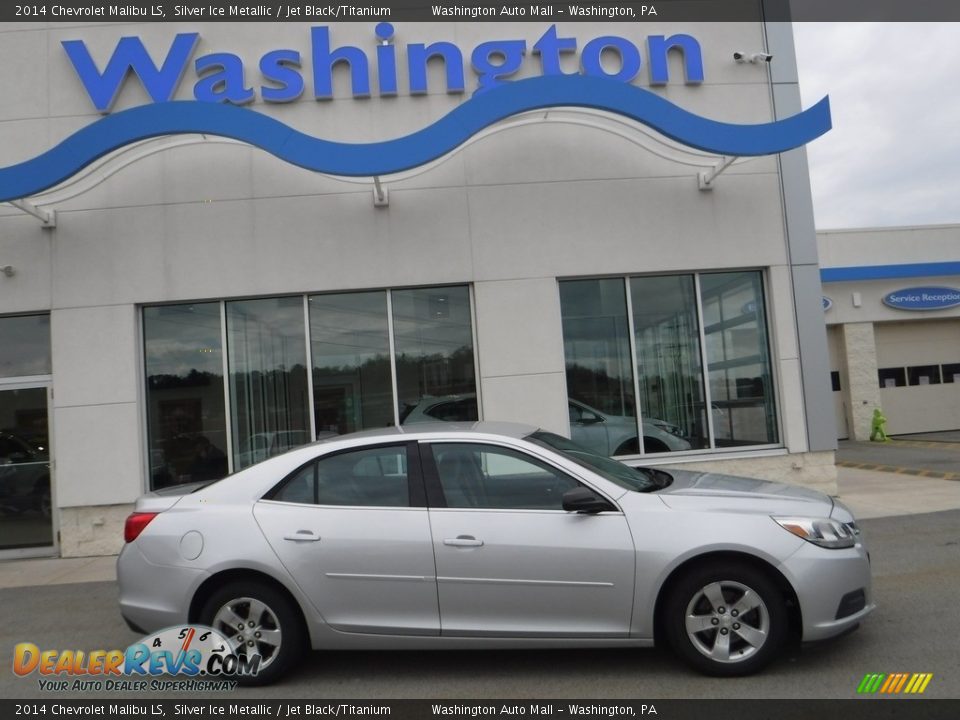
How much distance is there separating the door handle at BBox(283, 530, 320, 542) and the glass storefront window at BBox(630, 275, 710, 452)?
6.32 m

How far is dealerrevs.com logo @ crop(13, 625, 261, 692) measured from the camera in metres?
4.37

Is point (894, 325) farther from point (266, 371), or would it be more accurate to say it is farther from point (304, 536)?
point (304, 536)

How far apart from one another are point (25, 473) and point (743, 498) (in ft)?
29.0

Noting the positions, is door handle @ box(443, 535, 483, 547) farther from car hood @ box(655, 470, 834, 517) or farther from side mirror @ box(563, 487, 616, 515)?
car hood @ box(655, 470, 834, 517)

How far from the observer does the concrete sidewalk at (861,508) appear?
315 inches

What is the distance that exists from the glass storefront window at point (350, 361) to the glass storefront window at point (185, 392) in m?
1.28

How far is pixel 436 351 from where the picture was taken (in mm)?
9570

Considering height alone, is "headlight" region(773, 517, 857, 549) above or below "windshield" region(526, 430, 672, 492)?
below

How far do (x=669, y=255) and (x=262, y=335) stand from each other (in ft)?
17.9

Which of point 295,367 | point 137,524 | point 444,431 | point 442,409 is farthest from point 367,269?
point 137,524

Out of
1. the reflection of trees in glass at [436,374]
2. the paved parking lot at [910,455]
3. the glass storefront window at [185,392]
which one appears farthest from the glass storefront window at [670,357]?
the glass storefront window at [185,392]

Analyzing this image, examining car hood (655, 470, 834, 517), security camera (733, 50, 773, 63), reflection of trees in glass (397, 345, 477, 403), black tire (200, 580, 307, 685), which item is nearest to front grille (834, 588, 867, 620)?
car hood (655, 470, 834, 517)

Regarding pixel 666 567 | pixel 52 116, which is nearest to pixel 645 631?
pixel 666 567
